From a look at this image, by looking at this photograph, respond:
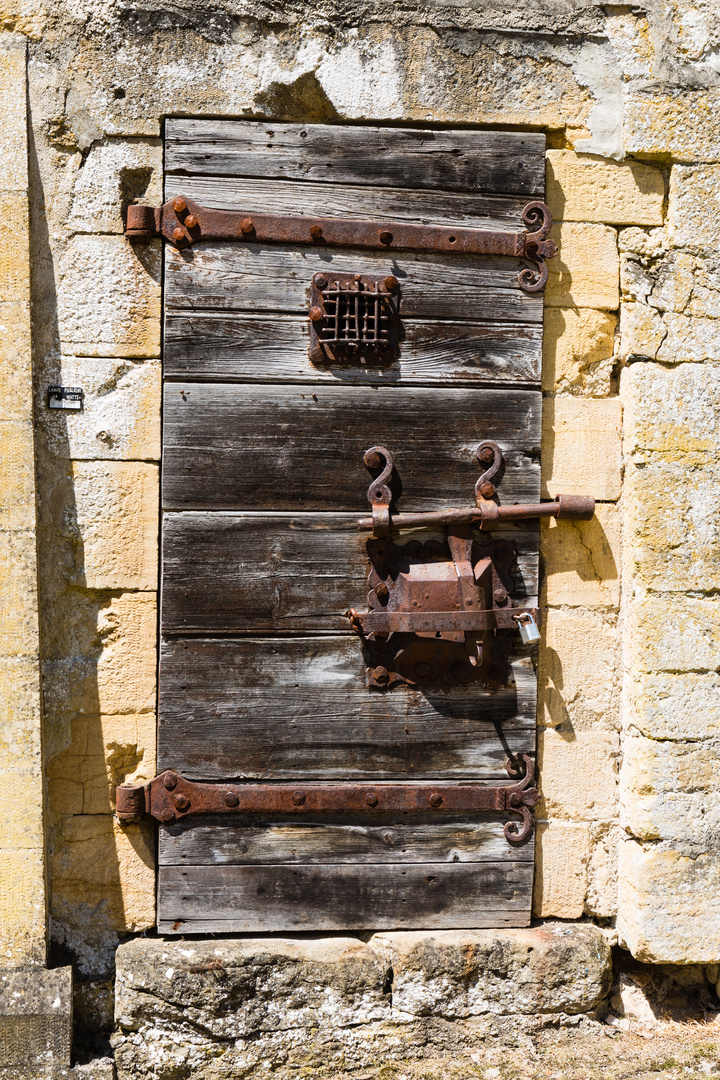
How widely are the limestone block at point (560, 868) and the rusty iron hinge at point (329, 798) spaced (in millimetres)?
106

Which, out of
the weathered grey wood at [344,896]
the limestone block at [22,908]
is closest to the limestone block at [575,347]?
the weathered grey wood at [344,896]

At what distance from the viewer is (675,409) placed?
2467 millimetres

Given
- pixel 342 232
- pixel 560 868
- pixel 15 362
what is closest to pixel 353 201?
pixel 342 232

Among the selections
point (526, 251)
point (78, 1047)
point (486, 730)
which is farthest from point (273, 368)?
point (78, 1047)

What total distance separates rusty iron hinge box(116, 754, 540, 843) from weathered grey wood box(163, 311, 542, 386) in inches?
48.3

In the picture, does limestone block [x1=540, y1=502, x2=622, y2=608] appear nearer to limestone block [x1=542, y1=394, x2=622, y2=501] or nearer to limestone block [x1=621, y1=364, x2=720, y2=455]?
limestone block [x1=542, y1=394, x2=622, y2=501]

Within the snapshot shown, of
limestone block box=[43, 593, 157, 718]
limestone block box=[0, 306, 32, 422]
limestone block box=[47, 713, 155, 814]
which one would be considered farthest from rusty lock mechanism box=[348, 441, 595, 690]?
limestone block box=[0, 306, 32, 422]

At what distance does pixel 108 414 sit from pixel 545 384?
1.37 meters

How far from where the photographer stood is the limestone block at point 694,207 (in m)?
2.46

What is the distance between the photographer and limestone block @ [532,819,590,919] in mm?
2514

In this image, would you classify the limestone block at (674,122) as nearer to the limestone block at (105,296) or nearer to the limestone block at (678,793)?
the limestone block at (105,296)

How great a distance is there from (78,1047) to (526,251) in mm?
2784

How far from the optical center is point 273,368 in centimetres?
238

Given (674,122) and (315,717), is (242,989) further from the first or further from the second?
(674,122)
